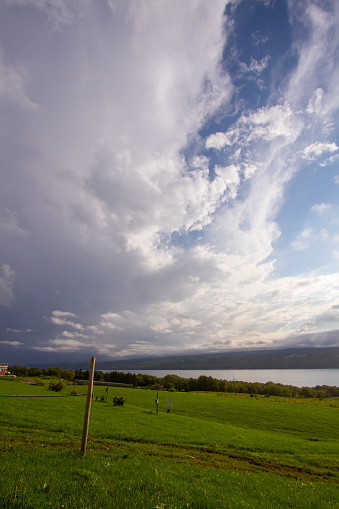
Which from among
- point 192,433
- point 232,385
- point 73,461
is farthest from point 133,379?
point 73,461

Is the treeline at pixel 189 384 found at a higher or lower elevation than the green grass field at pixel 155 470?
lower

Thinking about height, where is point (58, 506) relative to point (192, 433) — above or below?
above

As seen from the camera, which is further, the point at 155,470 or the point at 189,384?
the point at 189,384

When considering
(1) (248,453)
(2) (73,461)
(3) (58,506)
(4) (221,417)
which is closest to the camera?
(3) (58,506)

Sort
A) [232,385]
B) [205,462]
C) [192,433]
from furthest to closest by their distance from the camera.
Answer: [232,385] → [192,433] → [205,462]

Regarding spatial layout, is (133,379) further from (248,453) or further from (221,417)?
(248,453)

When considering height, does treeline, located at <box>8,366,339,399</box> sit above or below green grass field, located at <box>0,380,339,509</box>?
below

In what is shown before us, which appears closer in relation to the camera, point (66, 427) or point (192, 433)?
point (66, 427)

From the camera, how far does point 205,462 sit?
16.0m

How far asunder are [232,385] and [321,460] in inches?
4831

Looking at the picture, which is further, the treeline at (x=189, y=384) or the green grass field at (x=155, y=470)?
the treeline at (x=189, y=384)

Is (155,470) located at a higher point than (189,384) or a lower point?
higher

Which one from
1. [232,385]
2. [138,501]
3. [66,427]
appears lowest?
[232,385]

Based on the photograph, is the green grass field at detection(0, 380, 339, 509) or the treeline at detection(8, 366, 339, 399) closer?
the green grass field at detection(0, 380, 339, 509)
